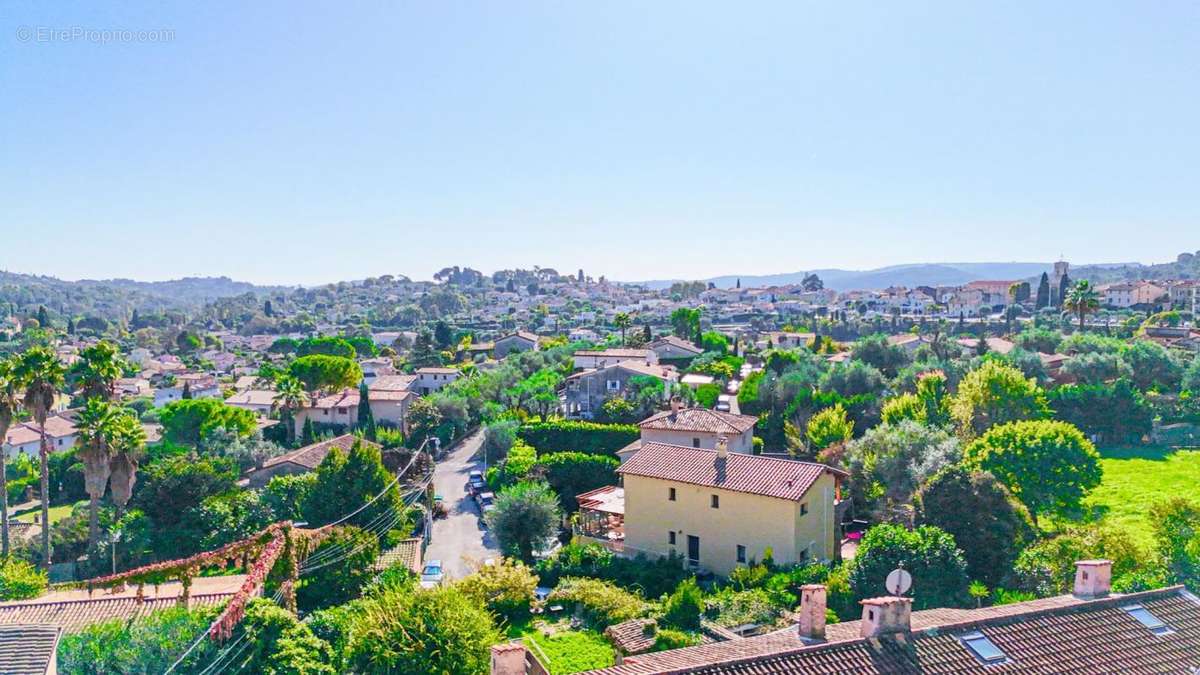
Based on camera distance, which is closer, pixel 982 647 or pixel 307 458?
pixel 982 647

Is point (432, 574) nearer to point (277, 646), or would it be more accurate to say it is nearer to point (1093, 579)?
point (277, 646)

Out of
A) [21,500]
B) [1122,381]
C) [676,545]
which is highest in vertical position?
[1122,381]

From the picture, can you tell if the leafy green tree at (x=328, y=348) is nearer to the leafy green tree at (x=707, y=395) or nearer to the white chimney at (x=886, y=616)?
the leafy green tree at (x=707, y=395)

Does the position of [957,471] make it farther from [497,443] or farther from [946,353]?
[946,353]

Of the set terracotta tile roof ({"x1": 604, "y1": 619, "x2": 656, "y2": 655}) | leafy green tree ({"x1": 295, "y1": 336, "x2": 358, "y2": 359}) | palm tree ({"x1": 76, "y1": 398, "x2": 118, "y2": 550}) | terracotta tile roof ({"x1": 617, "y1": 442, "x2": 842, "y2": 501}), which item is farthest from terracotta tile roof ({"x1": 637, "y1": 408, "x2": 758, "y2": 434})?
leafy green tree ({"x1": 295, "y1": 336, "x2": 358, "y2": 359})

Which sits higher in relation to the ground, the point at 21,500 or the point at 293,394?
the point at 293,394

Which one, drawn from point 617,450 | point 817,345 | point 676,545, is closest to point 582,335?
point 817,345

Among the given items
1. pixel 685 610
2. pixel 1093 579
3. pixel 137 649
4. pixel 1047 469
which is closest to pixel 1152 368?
pixel 1047 469
